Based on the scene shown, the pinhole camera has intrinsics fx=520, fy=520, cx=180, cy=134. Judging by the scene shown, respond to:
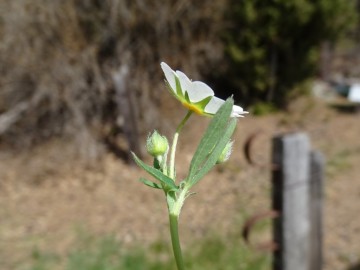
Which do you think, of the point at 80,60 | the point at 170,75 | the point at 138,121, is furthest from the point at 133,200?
the point at 170,75

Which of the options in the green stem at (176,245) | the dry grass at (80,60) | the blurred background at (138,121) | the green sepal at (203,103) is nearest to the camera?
the green stem at (176,245)

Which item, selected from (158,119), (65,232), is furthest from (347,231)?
(158,119)

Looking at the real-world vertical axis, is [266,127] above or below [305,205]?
above

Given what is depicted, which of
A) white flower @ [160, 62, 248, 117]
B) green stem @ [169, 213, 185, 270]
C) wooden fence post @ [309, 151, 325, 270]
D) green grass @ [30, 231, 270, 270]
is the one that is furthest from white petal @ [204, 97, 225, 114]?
green grass @ [30, 231, 270, 270]

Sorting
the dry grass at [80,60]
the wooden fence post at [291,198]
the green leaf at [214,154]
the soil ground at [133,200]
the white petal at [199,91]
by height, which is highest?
the dry grass at [80,60]

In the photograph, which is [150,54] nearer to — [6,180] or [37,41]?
[37,41]

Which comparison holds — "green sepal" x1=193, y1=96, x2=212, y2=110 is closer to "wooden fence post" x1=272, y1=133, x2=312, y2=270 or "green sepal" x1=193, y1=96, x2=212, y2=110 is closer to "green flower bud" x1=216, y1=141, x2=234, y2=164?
"green flower bud" x1=216, y1=141, x2=234, y2=164

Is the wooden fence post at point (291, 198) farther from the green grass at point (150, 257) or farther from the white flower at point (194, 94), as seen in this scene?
the white flower at point (194, 94)

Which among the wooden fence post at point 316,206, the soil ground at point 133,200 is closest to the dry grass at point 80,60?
the soil ground at point 133,200
